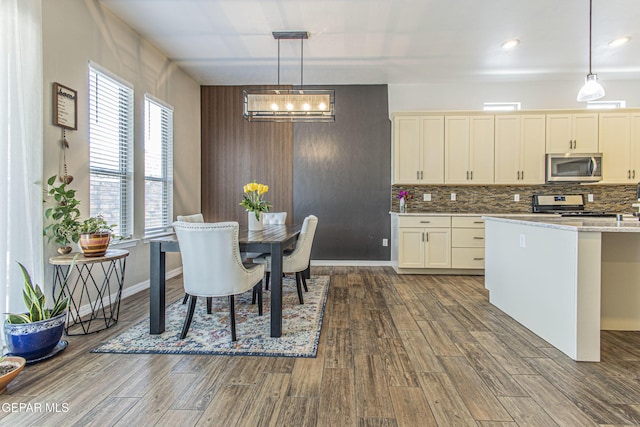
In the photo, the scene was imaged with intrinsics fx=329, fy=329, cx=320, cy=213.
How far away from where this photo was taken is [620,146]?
4637 millimetres

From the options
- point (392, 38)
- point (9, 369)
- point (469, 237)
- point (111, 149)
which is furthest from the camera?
point (469, 237)

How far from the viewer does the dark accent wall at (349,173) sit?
5.23 m

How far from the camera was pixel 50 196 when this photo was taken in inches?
101

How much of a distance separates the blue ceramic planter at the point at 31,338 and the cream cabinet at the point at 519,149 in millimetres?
5224

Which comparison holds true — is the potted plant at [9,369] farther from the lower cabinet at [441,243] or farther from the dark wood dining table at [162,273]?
the lower cabinet at [441,243]

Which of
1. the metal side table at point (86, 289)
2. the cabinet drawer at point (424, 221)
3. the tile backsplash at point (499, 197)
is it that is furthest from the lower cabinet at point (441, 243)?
the metal side table at point (86, 289)

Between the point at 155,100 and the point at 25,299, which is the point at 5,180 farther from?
the point at 155,100

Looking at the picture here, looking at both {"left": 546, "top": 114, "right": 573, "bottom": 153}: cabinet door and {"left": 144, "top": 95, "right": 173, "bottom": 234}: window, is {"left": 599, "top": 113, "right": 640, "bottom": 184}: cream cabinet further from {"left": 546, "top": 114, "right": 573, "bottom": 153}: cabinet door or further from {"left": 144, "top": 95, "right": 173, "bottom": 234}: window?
{"left": 144, "top": 95, "right": 173, "bottom": 234}: window

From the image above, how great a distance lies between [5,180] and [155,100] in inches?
89.1

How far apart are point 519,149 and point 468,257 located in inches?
68.9

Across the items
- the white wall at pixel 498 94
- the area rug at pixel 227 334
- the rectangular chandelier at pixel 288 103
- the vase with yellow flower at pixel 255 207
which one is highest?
the white wall at pixel 498 94

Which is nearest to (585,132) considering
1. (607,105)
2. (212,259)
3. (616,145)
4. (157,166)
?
(616,145)

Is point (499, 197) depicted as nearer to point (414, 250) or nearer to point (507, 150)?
point (507, 150)

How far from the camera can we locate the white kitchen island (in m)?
2.10
